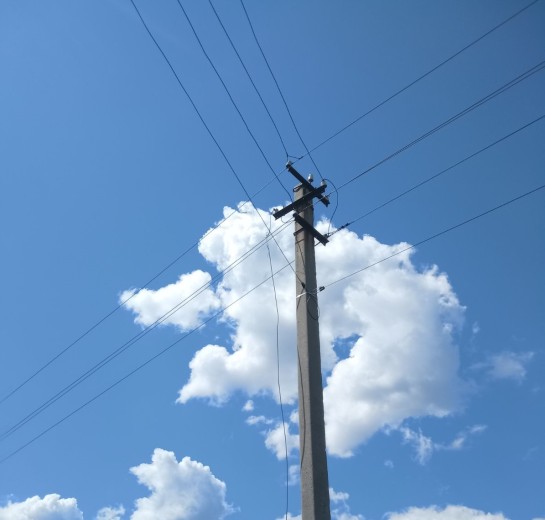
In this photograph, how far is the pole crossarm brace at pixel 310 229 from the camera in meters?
10.2

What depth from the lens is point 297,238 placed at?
1023 cm

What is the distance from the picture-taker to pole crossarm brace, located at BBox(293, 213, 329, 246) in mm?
10227

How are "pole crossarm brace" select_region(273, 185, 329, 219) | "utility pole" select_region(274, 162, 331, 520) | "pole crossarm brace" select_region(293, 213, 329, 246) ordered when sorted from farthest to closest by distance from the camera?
"pole crossarm brace" select_region(273, 185, 329, 219) → "pole crossarm brace" select_region(293, 213, 329, 246) → "utility pole" select_region(274, 162, 331, 520)

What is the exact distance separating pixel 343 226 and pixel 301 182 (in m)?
1.14

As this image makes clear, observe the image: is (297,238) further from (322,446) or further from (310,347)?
(322,446)

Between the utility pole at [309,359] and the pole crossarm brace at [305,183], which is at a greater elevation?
the pole crossarm brace at [305,183]

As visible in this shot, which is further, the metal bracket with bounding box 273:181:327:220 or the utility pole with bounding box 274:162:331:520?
the metal bracket with bounding box 273:181:327:220

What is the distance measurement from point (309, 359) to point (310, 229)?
8.87 feet

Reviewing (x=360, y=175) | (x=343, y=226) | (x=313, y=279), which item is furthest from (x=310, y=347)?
(x=360, y=175)

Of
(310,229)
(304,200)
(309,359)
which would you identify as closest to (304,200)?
(304,200)

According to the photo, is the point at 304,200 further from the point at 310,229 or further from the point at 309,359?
the point at 309,359

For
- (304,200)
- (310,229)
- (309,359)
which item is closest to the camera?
(309,359)

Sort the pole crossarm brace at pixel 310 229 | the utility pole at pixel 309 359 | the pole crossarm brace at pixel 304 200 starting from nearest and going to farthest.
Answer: the utility pole at pixel 309 359 → the pole crossarm brace at pixel 310 229 → the pole crossarm brace at pixel 304 200

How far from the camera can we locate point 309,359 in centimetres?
838
